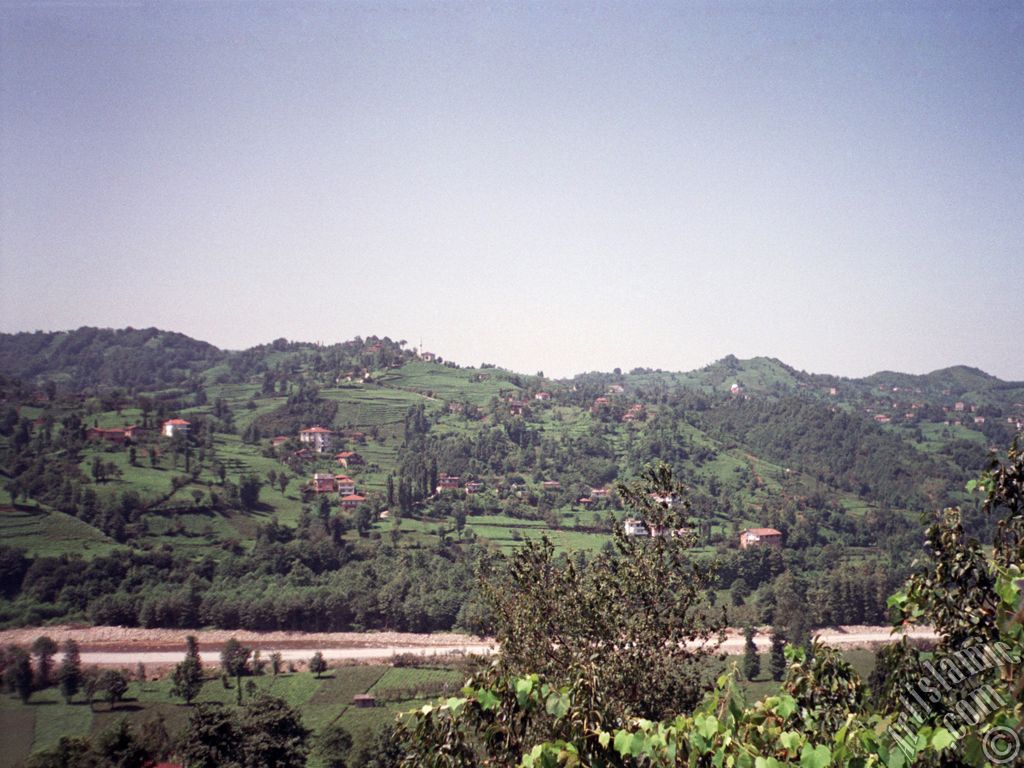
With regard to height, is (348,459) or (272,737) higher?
(348,459)

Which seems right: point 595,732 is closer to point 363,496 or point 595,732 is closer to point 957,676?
point 957,676

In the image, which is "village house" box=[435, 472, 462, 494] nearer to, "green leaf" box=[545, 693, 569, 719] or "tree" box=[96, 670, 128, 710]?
"tree" box=[96, 670, 128, 710]

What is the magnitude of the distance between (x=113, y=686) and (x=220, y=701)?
5165 millimetres

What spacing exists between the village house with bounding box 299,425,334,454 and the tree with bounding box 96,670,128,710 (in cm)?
5793

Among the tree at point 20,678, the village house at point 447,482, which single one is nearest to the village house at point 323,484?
the village house at point 447,482

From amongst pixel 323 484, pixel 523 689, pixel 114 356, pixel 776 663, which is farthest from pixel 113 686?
pixel 114 356

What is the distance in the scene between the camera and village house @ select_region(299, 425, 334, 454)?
9225 centimetres

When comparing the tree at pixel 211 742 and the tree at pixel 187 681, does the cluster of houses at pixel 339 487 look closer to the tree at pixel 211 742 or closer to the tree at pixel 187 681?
the tree at pixel 187 681

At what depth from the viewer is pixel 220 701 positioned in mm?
33688

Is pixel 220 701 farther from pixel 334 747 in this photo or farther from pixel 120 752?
pixel 120 752

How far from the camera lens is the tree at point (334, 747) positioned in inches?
1010

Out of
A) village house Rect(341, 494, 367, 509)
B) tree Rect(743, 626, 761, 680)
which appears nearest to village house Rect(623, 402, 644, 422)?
village house Rect(341, 494, 367, 509)

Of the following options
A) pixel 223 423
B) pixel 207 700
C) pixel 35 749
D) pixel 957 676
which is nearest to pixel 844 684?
pixel 957 676

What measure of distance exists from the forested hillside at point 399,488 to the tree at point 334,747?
49.8 feet
